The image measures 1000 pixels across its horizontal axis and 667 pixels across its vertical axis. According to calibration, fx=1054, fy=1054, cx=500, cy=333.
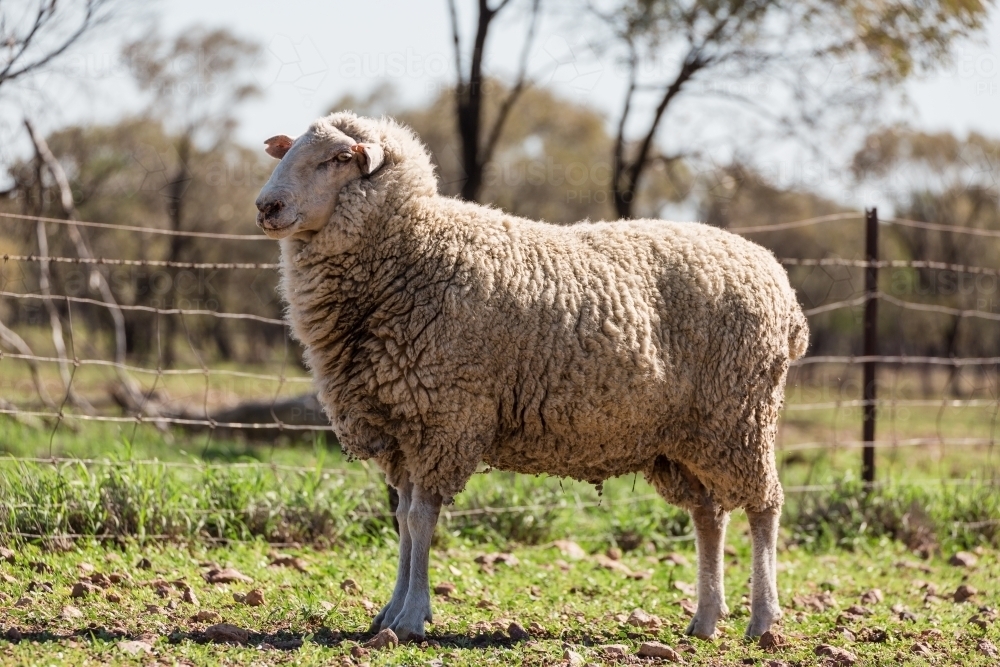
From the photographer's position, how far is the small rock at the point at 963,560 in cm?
646

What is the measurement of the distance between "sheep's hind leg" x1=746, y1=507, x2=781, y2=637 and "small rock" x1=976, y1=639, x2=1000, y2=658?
2.78 feet

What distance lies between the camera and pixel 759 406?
15.8 feet

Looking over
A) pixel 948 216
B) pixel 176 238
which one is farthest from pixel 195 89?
pixel 948 216

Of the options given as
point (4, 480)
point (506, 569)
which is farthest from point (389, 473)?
point (4, 480)

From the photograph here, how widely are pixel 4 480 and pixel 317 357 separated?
1991 millimetres

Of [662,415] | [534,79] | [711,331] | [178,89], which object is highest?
[178,89]

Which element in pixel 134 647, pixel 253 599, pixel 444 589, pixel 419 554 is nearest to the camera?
pixel 134 647

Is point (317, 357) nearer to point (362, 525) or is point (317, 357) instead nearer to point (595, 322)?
point (595, 322)

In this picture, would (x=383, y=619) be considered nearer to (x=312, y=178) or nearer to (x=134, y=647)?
(x=134, y=647)

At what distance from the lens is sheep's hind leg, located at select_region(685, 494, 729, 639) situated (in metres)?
4.82

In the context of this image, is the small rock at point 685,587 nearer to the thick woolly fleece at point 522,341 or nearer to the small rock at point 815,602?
the small rock at point 815,602

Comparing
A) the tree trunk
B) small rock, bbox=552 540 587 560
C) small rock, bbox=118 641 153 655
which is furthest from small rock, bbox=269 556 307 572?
the tree trunk

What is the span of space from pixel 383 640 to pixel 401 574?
0.49 m

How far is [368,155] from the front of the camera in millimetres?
4477
